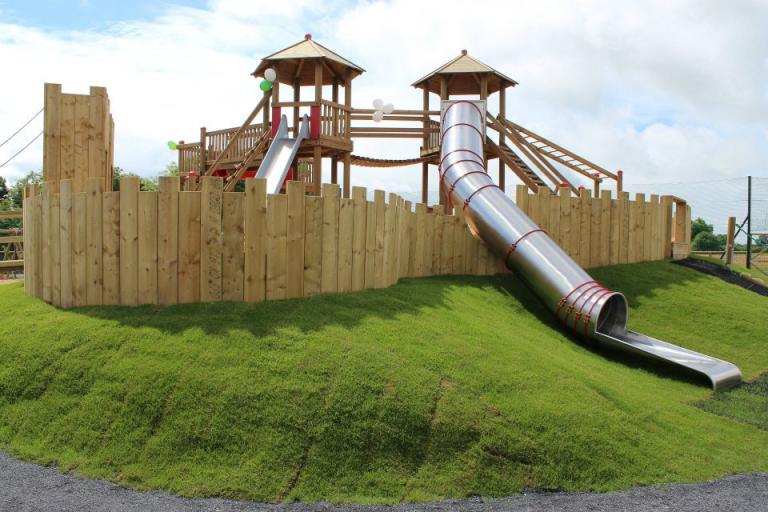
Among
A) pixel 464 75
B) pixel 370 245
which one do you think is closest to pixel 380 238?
pixel 370 245

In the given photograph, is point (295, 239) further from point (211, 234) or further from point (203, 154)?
point (203, 154)

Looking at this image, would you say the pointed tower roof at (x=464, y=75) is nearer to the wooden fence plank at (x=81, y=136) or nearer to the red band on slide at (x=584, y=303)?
the red band on slide at (x=584, y=303)

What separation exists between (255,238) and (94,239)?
6.51 ft

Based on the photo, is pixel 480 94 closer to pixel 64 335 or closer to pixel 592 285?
pixel 592 285

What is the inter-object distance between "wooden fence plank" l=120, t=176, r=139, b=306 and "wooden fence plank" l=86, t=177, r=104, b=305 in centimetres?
33

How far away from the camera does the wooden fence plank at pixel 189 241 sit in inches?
286

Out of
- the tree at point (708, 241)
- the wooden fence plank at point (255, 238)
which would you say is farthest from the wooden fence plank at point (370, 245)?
the tree at point (708, 241)

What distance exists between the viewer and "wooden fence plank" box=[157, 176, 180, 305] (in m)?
7.22

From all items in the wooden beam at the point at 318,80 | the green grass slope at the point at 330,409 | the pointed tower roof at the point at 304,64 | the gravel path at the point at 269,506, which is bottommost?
the gravel path at the point at 269,506

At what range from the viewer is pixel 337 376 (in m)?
6.05

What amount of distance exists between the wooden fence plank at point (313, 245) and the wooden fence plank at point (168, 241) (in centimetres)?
150

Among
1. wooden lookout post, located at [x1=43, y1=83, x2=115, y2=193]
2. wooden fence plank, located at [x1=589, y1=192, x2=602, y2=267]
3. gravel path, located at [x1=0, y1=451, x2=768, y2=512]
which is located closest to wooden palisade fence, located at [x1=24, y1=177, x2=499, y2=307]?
wooden lookout post, located at [x1=43, y1=83, x2=115, y2=193]

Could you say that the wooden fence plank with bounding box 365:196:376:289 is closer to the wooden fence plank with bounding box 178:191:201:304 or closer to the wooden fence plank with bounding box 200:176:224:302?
the wooden fence plank with bounding box 200:176:224:302

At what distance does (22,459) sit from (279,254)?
3.26 m
